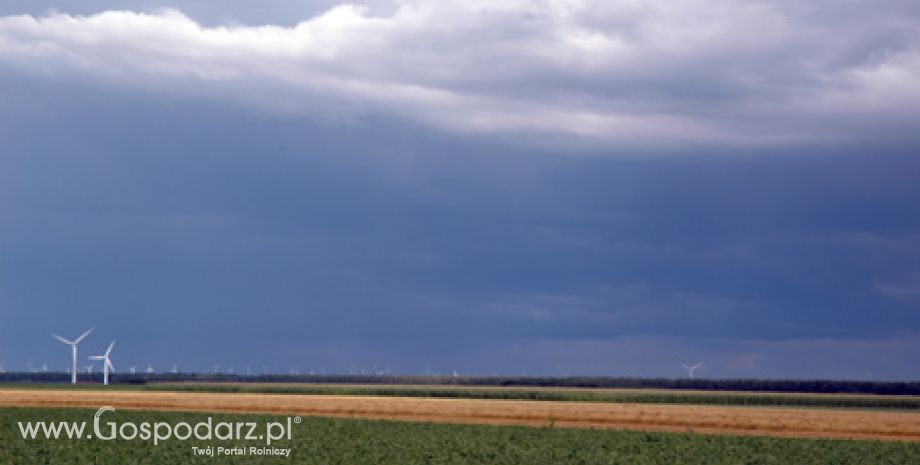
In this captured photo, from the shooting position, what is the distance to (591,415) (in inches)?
3541

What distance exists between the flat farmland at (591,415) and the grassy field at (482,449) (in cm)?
1067

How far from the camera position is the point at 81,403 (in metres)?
109

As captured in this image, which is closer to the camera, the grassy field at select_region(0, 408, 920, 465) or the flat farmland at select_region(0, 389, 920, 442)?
the grassy field at select_region(0, 408, 920, 465)

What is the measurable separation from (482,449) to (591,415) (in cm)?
3792

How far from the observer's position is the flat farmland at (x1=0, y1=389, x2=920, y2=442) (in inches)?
2987

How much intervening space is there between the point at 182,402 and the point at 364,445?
63914mm

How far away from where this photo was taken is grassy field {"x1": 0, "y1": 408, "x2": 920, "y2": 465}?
158 feet

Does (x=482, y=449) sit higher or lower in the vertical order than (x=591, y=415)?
lower

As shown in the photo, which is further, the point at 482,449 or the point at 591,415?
the point at 591,415

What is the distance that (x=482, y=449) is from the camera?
5347cm

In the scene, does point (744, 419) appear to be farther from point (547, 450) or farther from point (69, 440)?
point (69, 440)

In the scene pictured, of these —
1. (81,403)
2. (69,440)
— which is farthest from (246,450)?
(81,403)

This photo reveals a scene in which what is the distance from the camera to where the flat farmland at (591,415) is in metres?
75.9

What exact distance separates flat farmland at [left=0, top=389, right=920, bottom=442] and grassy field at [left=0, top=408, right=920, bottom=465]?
10669mm
